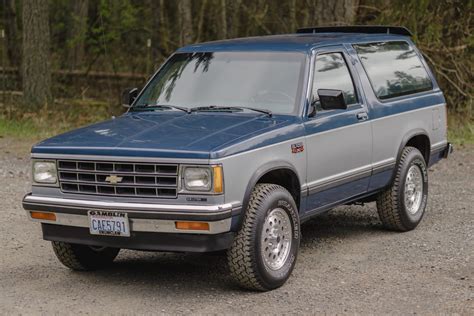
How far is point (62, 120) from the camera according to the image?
18.7 meters

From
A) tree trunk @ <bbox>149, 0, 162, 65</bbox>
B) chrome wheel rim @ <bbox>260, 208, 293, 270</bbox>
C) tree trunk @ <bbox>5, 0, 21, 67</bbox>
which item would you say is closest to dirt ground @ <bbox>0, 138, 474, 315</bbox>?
chrome wheel rim @ <bbox>260, 208, 293, 270</bbox>

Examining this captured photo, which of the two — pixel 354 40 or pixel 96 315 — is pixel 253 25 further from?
pixel 96 315

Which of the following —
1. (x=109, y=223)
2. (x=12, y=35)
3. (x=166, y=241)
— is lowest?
(x=12, y=35)

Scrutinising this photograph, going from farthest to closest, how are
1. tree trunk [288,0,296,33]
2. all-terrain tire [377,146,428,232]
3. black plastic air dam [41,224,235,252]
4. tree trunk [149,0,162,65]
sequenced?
tree trunk [149,0,162,65], tree trunk [288,0,296,33], all-terrain tire [377,146,428,232], black plastic air dam [41,224,235,252]

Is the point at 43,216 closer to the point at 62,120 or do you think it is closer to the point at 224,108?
the point at 224,108

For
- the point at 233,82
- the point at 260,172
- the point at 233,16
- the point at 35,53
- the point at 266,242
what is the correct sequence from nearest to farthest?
the point at 260,172 → the point at 266,242 → the point at 233,82 → the point at 35,53 → the point at 233,16

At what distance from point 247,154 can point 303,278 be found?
1.23 m

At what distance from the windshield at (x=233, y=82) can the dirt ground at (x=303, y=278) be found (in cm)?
139

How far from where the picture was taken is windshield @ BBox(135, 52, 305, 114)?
7.27m

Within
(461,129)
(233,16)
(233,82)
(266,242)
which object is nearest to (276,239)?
(266,242)

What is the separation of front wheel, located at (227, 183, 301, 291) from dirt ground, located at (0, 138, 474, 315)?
141mm

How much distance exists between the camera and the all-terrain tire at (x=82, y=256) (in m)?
7.10

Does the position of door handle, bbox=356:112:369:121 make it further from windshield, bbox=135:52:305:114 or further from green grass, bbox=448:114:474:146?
green grass, bbox=448:114:474:146

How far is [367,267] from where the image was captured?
7227 millimetres
